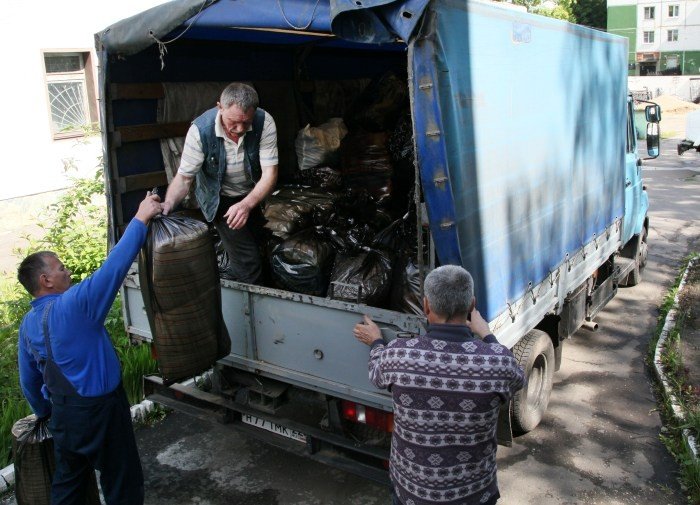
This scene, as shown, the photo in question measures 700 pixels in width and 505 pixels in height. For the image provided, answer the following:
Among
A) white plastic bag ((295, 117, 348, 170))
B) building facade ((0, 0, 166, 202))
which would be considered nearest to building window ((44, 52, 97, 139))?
building facade ((0, 0, 166, 202))

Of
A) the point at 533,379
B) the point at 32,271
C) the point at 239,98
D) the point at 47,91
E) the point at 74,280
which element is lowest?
the point at 533,379

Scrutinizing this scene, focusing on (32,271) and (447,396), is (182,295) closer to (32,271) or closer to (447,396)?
(32,271)

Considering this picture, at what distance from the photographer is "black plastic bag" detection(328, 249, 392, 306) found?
3.48 meters

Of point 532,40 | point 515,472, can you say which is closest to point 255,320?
point 515,472

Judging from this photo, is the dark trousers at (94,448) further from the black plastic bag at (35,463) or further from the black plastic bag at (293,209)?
the black plastic bag at (293,209)

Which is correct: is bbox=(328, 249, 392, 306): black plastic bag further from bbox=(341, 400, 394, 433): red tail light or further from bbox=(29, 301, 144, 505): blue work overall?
bbox=(29, 301, 144, 505): blue work overall

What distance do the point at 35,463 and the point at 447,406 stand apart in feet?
7.23

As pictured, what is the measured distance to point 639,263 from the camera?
24.7 feet

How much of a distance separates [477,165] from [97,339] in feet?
6.53

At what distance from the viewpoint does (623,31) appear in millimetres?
51312

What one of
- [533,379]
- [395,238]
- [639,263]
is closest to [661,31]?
[639,263]

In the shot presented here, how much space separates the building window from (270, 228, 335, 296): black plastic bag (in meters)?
6.18

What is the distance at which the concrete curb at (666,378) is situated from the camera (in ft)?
13.3

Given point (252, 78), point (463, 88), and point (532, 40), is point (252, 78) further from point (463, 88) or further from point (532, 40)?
point (463, 88)
